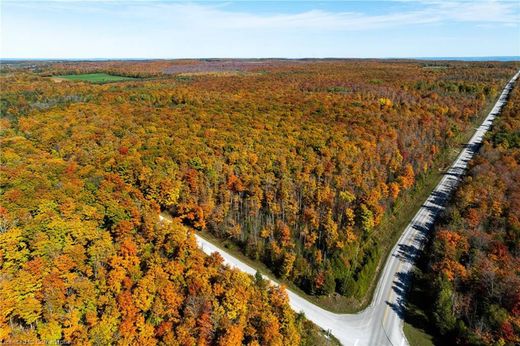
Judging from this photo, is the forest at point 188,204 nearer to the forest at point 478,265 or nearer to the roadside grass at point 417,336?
the roadside grass at point 417,336

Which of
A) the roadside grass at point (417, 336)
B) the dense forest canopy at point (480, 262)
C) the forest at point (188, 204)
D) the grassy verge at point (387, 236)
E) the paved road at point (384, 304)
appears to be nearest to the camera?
the forest at point (188, 204)

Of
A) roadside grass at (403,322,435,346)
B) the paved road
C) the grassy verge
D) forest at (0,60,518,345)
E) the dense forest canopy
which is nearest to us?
forest at (0,60,518,345)

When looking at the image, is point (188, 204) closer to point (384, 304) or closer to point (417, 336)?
point (384, 304)

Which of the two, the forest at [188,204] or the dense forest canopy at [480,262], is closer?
the forest at [188,204]

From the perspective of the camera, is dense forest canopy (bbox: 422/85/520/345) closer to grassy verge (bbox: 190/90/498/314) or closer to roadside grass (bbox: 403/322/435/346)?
roadside grass (bbox: 403/322/435/346)

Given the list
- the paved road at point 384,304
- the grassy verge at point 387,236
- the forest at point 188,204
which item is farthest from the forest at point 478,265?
the forest at point 188,204

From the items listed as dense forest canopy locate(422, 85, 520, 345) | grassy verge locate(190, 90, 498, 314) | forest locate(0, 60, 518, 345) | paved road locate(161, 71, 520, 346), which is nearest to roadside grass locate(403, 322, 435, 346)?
grassy verge locate(190, 90, 498, 314)
